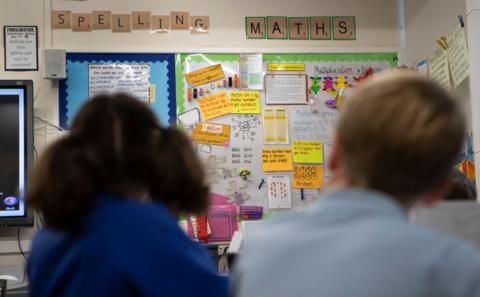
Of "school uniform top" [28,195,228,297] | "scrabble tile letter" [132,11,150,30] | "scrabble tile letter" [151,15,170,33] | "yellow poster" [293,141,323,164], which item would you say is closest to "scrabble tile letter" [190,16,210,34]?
"scrabble tile letter" [151,15,170,33]

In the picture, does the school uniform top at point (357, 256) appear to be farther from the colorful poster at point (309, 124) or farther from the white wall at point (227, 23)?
the white wall at point (227, 23)

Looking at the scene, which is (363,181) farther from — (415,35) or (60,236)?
(415,35)

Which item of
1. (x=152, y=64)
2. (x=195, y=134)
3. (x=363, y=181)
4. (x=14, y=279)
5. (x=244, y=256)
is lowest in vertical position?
(x=14, y=279)

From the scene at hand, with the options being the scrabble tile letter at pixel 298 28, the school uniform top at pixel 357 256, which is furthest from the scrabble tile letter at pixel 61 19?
the school uniform top at pixel 357 256

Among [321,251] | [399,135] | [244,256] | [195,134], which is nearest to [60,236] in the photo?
[244,256]

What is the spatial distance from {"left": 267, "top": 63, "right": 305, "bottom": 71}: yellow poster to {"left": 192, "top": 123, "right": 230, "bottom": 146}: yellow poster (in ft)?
1.39

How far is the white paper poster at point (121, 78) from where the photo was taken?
3.25m

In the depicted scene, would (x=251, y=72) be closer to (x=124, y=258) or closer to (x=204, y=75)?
(x=204, y=75)

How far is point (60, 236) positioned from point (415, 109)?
23.4 inches

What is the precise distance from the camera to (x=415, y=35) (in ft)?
10.8

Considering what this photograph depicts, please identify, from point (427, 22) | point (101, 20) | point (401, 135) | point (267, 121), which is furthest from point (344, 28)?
point (401, 135)

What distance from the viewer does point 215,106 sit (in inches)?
129

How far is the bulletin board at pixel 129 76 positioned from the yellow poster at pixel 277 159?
1.77 ft

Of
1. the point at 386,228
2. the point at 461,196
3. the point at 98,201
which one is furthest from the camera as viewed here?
the point at 461,196
